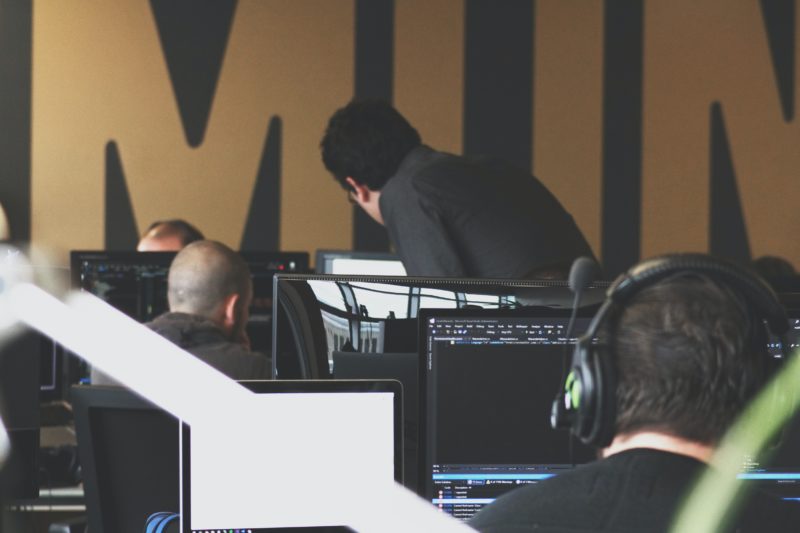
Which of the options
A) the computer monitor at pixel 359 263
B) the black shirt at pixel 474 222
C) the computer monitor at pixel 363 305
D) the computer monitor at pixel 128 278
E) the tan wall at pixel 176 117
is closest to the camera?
the computer monitor at pixel 363 305

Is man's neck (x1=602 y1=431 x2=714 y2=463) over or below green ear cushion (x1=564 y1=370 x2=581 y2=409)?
below

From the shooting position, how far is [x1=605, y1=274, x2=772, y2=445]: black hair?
1.01m

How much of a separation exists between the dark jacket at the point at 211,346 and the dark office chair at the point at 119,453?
2.63ft

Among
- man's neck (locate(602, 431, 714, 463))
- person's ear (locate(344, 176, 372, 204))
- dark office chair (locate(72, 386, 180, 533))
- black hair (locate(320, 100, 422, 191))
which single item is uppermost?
black hair (locate(320, 100, 422, 191))

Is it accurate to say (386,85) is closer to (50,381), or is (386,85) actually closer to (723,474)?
(50,381)

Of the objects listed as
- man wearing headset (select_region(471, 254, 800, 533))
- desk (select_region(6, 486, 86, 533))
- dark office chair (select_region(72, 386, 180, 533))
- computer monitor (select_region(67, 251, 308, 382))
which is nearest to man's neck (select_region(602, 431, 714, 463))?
man wearing headset (select_region(471, 254, 800, 533))

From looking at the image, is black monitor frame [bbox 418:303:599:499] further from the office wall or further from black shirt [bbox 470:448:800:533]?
the office wall

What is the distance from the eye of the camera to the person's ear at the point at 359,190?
2.93 meters

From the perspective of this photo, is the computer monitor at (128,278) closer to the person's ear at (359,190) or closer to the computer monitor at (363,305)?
the person's ear at (359,190)

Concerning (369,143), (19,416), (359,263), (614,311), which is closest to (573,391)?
(614,311)

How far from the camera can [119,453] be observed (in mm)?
1917

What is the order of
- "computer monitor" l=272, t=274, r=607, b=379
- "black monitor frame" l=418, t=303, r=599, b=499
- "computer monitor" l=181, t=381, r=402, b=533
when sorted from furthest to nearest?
"computer monitor" l=272, t=274, r=607, b=379 < "black monitor frame" l=418, t=303, r=599, b=499 < "computer monitor" l=181, t=381, r=402, b=533

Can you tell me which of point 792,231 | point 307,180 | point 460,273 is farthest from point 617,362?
point 792,231

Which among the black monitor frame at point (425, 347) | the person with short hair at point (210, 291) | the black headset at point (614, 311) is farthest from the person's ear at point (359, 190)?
the black headset at point (614, 311)
